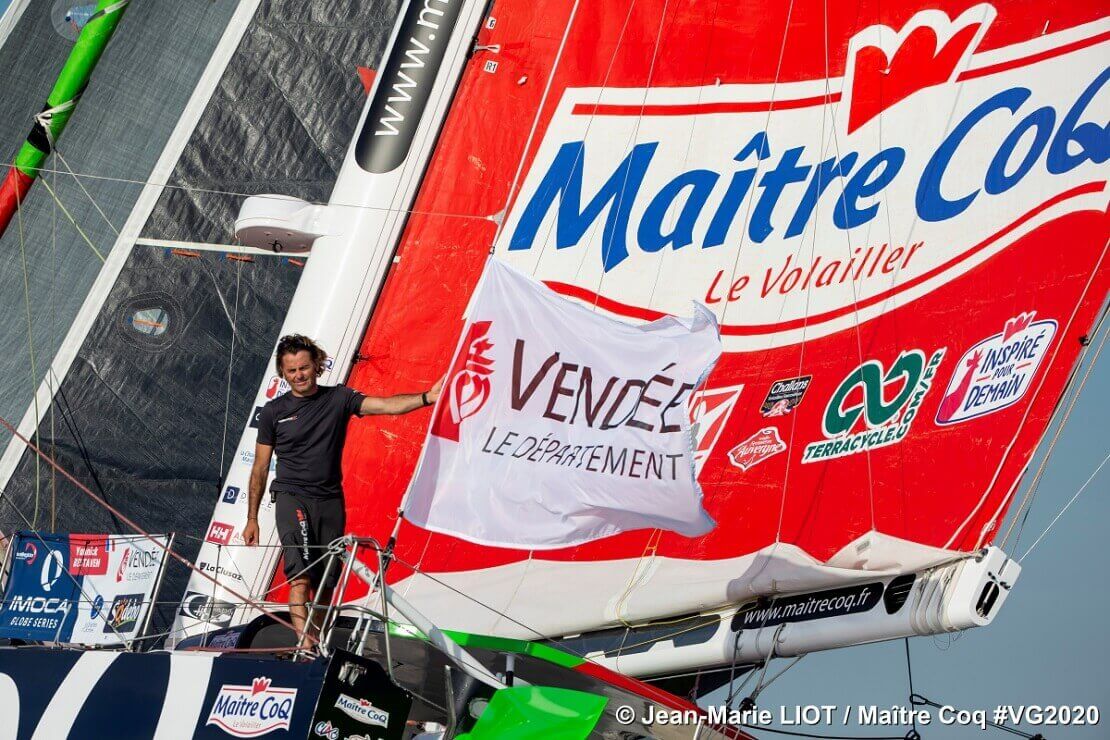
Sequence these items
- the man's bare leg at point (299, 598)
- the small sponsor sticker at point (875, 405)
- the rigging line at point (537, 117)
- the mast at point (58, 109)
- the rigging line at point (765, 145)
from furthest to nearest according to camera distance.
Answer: the mast at point (58, 109) → the rigging line at point (537, 117) → the rigging line at point (765, 145) → the small sponsor sticker at point (875, 405) → the man's bare leg at point (299, 598)

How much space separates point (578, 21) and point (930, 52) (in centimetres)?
148

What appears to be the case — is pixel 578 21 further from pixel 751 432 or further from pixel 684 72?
pixel 751 432

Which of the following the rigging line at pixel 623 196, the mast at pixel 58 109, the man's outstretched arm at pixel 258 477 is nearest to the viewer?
the man's outstretched arm at pixel 258 477

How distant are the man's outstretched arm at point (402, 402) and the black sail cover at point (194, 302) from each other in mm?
2908

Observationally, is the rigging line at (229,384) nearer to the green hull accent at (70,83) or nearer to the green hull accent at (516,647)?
the green hull accent at (70,83)

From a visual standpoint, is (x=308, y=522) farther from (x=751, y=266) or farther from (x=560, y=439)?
(x=751, y=266)

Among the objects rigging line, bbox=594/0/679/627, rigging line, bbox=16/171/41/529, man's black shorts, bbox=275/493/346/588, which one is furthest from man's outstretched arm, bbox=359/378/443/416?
rigging line, bbox=16/171/41/529

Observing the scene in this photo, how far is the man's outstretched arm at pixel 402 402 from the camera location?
15.2 feet

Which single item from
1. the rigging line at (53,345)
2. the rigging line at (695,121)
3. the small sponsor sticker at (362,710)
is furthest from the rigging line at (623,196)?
the rigging line at (53,345)

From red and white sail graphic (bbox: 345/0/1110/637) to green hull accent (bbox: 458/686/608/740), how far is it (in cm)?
159

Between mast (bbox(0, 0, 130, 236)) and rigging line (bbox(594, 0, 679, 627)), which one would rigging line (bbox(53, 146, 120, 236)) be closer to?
mast (bbox(0, 0, 130, 236))

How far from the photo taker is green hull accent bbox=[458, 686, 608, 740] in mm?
4060

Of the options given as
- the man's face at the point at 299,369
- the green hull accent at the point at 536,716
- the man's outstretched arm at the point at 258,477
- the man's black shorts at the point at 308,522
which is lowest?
the green hull accent at the point at 536,716

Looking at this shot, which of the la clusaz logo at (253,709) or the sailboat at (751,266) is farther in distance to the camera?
the sailboat at (751,266)
